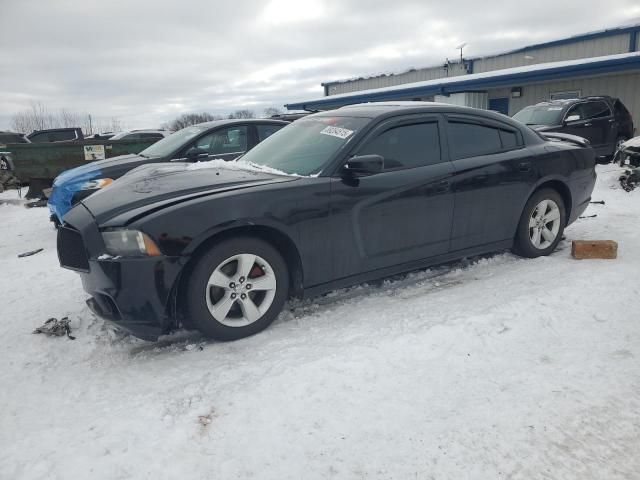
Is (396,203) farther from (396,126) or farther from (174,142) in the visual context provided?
(174,142)

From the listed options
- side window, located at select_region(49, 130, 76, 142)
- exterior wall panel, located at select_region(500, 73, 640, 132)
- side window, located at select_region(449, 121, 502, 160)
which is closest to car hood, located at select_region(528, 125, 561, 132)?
exterior wall panel, located at select_region(500, 73, 640, 132)

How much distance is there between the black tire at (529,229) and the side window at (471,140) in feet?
2.12

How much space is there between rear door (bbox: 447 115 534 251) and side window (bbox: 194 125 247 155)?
3.75 m

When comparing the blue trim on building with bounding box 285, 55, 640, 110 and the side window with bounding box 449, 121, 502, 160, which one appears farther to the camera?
the blue trim on building with bounding box 285, 55, 640, 110

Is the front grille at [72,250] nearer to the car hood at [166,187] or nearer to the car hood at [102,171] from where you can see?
the car hood at [166,187]

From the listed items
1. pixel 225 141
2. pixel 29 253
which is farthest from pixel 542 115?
pixel 29 253

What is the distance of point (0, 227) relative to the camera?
7824 mm

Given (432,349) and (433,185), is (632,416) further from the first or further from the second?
(433,185)

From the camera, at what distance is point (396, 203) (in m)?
3.70

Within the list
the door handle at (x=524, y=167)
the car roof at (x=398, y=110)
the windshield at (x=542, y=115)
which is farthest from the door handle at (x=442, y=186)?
the windshield at (x=542, y=115)

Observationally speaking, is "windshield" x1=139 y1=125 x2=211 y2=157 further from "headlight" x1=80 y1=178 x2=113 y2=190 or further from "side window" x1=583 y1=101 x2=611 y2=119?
"side window" x1=583 y1=101 x2=611 y2=119

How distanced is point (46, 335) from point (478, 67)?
27.2 meters

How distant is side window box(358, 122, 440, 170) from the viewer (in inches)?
149

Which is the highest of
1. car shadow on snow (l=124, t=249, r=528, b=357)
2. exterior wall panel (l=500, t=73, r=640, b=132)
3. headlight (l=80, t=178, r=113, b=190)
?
exterior wall panel (l=500, t=73, r=640, b=132)
